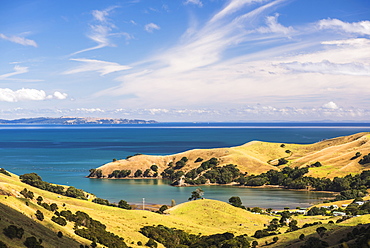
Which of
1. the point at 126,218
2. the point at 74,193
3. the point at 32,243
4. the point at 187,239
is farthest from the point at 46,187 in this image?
the point at 32,243

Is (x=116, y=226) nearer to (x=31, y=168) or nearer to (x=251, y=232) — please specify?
(x=251, y=232)

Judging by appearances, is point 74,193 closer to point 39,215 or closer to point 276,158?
point 39,215

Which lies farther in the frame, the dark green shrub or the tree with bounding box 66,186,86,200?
the tree with bounding box 66,186,86,200

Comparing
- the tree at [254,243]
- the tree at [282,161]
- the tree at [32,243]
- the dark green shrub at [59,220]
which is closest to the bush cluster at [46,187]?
the dark green shrub at [59,220]

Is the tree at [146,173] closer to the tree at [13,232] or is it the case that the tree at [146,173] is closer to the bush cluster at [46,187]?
the bush cluster at [46,187]

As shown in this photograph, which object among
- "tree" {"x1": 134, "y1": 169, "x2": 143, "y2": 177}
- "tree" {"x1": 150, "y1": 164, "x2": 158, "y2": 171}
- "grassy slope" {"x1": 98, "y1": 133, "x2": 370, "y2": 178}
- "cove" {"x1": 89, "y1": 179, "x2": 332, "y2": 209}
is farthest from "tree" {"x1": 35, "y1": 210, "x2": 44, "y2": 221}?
"tree" {"x1": 150, "y1": 164, "x2": 158, "y2": 171}

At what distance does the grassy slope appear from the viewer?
462 feet

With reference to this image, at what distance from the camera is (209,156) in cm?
16712

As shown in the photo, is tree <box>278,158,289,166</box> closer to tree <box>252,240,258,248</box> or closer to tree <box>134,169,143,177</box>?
tree <box>134,169,143,177</box>

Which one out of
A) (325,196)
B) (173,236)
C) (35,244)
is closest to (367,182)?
(325,196)

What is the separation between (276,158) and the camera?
17175 cm

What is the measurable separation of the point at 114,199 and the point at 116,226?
160 ft

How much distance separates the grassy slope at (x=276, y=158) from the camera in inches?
5546

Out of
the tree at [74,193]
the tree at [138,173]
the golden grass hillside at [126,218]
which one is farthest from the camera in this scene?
the tree at [138,173]
